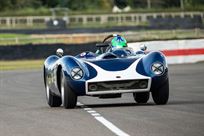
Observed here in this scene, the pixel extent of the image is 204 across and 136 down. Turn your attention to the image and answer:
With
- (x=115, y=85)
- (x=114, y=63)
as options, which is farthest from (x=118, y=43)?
(x=115, y=85)

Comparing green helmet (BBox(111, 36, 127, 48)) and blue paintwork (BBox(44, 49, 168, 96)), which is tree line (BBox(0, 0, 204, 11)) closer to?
green helmet (BBox(111, 36, 127, 48))

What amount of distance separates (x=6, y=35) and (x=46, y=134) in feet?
212

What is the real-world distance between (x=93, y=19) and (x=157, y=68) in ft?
271

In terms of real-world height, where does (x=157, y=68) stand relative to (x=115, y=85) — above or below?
above

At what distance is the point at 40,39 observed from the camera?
63.8 metres

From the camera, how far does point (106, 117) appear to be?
12945mm

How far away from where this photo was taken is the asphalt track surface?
10891 millimetres

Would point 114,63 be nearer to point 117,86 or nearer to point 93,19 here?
point 117,86

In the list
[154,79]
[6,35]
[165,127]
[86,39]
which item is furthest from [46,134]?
[6,35]

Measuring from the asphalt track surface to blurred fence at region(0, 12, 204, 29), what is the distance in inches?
2983

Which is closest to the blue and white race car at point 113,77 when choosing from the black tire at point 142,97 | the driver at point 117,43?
the black tire at point 142,97

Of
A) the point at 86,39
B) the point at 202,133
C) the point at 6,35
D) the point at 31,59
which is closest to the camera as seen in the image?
the point at 202,133

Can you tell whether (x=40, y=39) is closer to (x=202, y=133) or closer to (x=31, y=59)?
(x=31, y=59)

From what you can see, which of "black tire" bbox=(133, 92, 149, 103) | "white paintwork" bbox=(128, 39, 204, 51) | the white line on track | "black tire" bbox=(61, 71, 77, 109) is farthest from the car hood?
"white paintwork" bbox=(128, 39, 204, 51)
